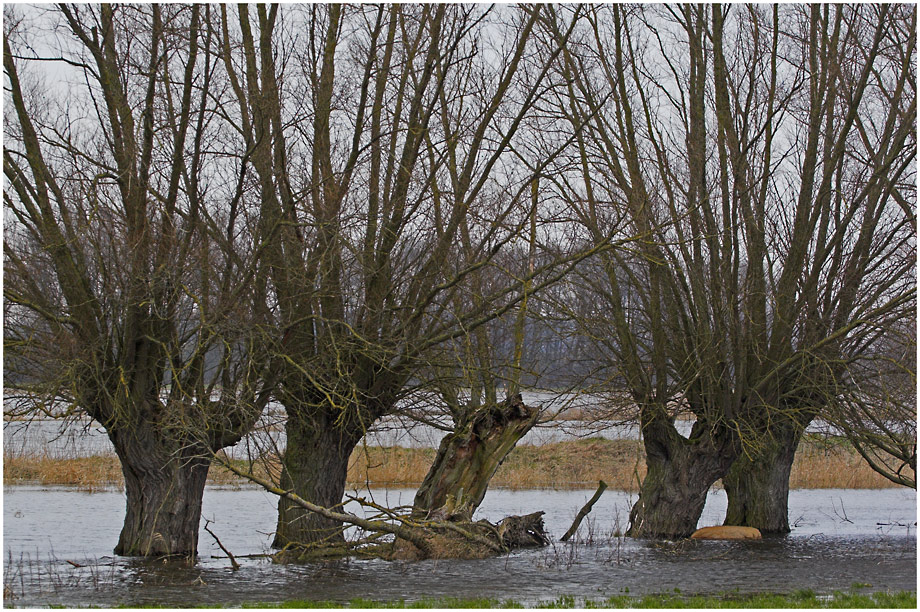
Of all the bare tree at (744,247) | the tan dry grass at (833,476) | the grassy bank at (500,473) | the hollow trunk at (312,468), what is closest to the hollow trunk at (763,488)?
the bare tree at (744,247)

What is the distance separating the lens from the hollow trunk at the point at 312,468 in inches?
521

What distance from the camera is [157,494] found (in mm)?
12008

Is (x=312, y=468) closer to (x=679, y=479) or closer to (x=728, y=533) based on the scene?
(x=679, y=479)

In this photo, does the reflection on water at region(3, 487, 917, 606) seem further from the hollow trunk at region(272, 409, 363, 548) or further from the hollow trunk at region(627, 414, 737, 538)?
the hollow trunk at region(627, 414, 737, 538)

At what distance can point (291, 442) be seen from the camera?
1357 centimetres

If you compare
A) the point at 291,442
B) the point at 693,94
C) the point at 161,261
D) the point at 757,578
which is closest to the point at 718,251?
the point at 693,94

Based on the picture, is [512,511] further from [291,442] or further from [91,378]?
[91,378]

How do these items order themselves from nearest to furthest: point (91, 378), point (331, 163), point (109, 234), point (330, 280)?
point (109, 234) < point (91, 378) < point (330, 280) < point (331, 163)

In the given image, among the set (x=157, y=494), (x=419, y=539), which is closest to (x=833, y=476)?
(x=419, y=539)

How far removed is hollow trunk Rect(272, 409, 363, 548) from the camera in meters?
13.2

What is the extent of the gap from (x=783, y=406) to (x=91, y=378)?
32.6 feet

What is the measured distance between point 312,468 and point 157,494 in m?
2.14

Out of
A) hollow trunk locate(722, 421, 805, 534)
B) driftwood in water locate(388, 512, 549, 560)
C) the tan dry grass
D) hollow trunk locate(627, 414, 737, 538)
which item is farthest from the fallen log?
the tan dry grass

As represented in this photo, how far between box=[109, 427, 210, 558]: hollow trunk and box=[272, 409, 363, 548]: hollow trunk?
144 cm
